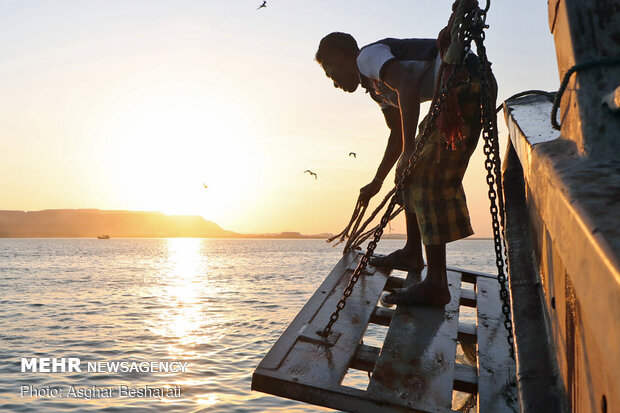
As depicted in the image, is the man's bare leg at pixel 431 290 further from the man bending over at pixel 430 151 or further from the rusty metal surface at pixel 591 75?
the rusty metal surface at pixel 591 75

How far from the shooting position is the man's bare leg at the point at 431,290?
11.6 feet

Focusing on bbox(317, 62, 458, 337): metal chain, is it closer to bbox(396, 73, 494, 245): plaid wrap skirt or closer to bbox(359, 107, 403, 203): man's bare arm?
bbox(396, 73, 494, 245): plaid wrap skirt

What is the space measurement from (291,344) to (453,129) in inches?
61.7

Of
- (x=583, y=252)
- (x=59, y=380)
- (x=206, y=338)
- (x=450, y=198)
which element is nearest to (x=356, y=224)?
(x=450, y=198)

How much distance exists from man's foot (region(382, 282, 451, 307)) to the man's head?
71.8 inches

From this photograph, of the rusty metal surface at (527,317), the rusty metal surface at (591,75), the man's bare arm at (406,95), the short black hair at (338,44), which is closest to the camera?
the rusty metal surface at (591,75)

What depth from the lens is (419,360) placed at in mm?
2863

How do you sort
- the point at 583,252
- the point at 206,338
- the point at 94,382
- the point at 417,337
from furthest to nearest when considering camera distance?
the point at 206,338, the point at 94,382, the point at 417,337, the point at 583,252

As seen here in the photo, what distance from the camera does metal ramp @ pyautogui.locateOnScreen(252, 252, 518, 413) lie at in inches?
96.5

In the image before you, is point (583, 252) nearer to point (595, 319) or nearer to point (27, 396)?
point (595, 319)

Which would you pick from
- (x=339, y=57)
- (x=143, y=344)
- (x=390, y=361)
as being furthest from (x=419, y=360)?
(x=143, y=344)

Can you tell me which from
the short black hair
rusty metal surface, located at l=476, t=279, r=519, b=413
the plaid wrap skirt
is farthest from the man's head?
rusty metal surface, located at l=476, t=279, r=519, b=413

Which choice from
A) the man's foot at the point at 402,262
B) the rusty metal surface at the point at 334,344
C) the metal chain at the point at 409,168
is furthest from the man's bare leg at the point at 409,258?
A: the metal chain at the point at 409,168

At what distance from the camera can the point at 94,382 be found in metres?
7.37
